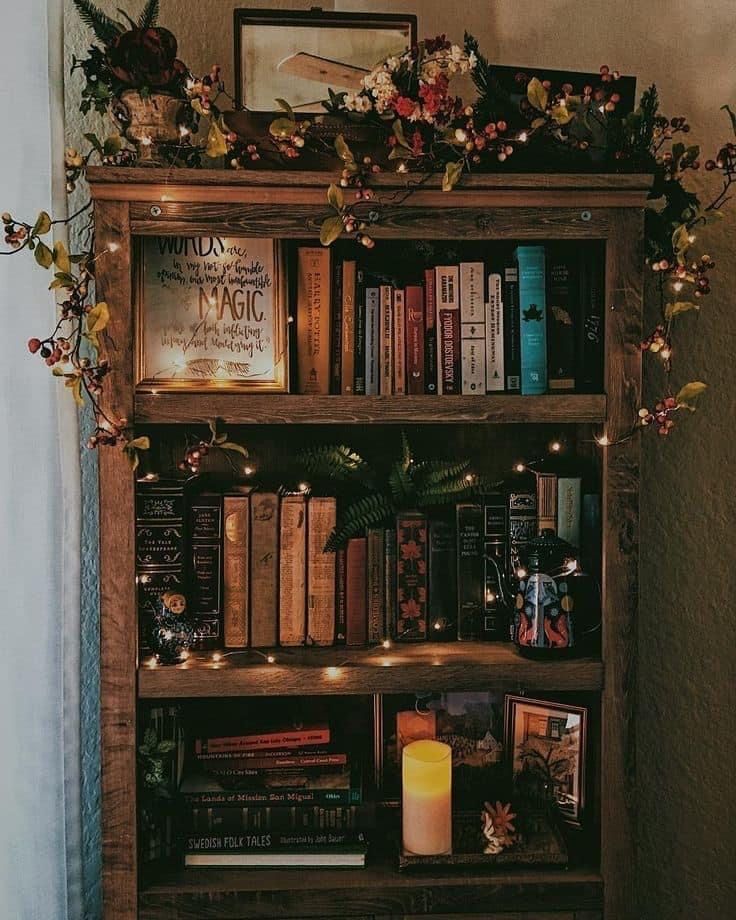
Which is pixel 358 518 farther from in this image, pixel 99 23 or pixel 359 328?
pixel 99 23

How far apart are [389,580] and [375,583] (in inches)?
1.0

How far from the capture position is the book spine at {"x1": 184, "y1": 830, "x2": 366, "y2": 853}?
1464 mm

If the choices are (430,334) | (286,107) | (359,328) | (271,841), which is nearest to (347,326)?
(359,328)

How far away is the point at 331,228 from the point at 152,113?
323 mm

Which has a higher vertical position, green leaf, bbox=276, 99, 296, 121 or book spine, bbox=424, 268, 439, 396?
green leaf, bbox=276, 99, 296, 121

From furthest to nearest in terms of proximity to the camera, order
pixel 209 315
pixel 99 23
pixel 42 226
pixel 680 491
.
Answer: pixel 680 491 → pixel 209 315 → pixel 99 23 → pixel 42 226

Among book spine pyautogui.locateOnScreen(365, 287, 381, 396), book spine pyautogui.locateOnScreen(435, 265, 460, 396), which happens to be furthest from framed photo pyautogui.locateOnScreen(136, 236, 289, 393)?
Answer: book spine pyautogui.locateOnScreen(435, 265, 460, 396)

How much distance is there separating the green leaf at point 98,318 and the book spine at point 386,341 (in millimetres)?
450

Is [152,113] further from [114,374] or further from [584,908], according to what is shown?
[584,908]

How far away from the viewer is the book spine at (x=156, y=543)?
4.68 ft

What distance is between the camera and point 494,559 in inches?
59.0

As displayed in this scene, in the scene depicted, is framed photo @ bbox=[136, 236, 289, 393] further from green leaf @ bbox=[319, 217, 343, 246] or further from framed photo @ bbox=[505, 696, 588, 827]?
framed photo @ bbox=[505, 696, 588, 827]

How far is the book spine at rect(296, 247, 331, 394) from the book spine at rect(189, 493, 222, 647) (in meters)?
0.26

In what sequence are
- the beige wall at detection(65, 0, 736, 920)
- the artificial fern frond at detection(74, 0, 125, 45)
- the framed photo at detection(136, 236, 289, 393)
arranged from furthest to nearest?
1. the beige wall at detection(65, 0, 736, 920)
2. the framed photo at detection(136, 236, 289, 393)
3. the artificial fern frond at detection(74, 0, 125, 45)
